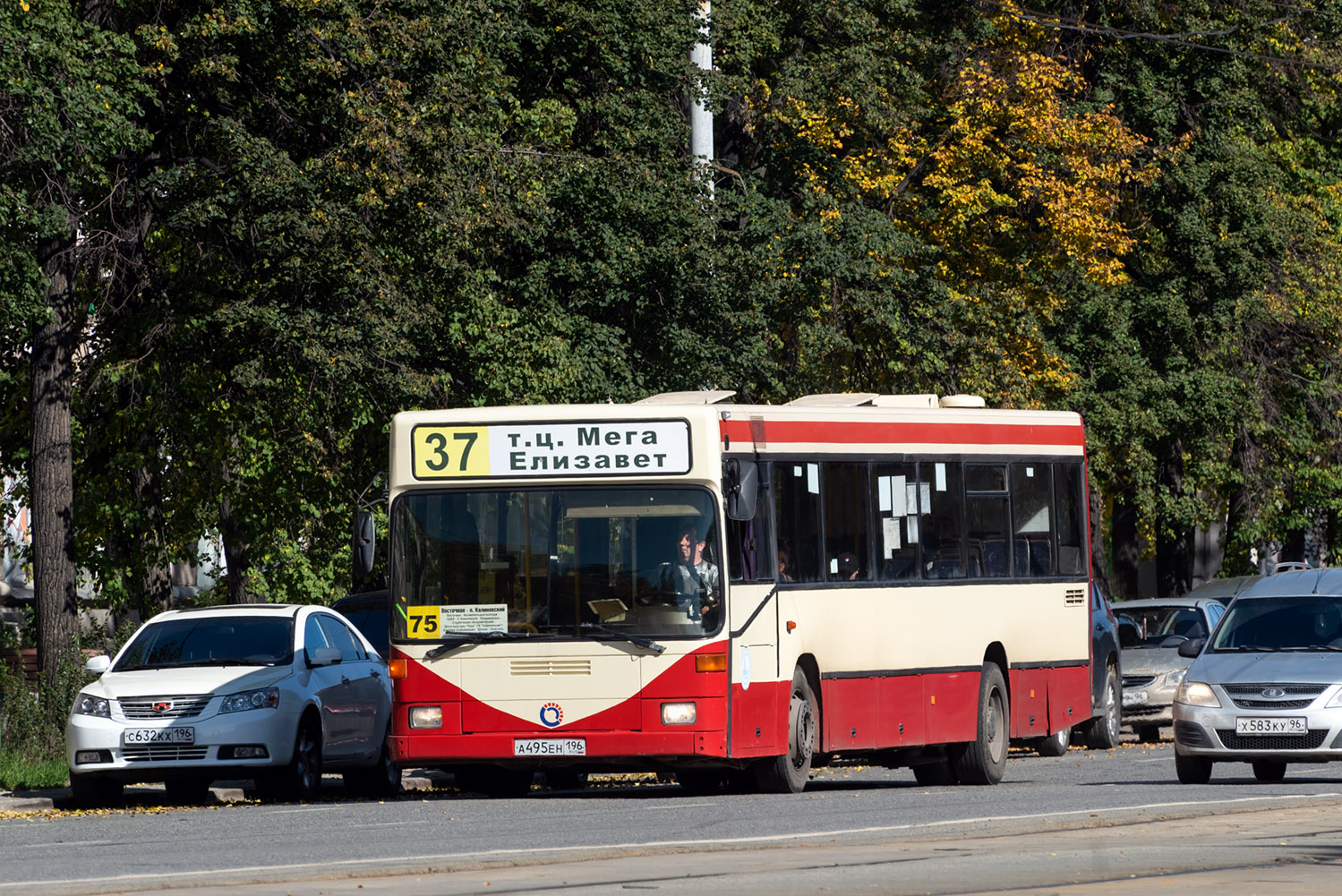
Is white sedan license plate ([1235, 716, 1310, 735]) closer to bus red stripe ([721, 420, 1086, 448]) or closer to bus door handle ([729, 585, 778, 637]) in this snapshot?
bus red stripe ([721, 420, 1086, 448])

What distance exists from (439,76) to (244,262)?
3.23 meters

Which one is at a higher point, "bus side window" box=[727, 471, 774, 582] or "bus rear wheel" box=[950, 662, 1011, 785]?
"bus side window" box=[727, 471, 774, 582]

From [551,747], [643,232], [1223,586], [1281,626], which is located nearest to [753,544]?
[551,747]

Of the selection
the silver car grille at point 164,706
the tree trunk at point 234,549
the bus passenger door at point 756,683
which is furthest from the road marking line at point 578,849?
the tree trunk at point 234,549

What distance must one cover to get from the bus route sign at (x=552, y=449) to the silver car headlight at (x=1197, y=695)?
482cm

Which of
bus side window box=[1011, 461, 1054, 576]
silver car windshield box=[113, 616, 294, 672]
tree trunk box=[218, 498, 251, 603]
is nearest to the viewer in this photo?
silver car windshield box=[113, 616, 294, 672]

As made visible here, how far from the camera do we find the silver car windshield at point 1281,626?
19844 millimetres

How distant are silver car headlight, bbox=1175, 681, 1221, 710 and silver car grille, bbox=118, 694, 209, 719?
25.2 ft

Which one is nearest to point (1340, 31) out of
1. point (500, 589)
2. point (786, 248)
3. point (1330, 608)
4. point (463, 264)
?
point (786, 248)

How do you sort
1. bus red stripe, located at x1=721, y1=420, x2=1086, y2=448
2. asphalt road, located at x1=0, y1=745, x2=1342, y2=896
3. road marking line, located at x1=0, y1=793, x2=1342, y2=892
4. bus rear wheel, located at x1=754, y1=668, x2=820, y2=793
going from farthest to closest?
bus red stripe, located at x1=721, y1=420, x2=1086, y2=448, bus rear wheel, located at x1=754, y1=668, x2=820, y2=793, road marking line, located at x1=0, y1=793, x2=1342, y2=892, asphalt road, located at x1=0, y1=745, x2=1342, y2=896

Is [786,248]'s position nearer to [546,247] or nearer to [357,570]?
→ [546,247]

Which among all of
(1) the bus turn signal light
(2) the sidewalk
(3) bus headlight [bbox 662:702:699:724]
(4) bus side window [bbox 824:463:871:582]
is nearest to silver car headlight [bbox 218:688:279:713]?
(2) the sidewalk

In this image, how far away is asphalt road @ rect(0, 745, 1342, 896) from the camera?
1091cm

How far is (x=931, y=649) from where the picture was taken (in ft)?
63.3
